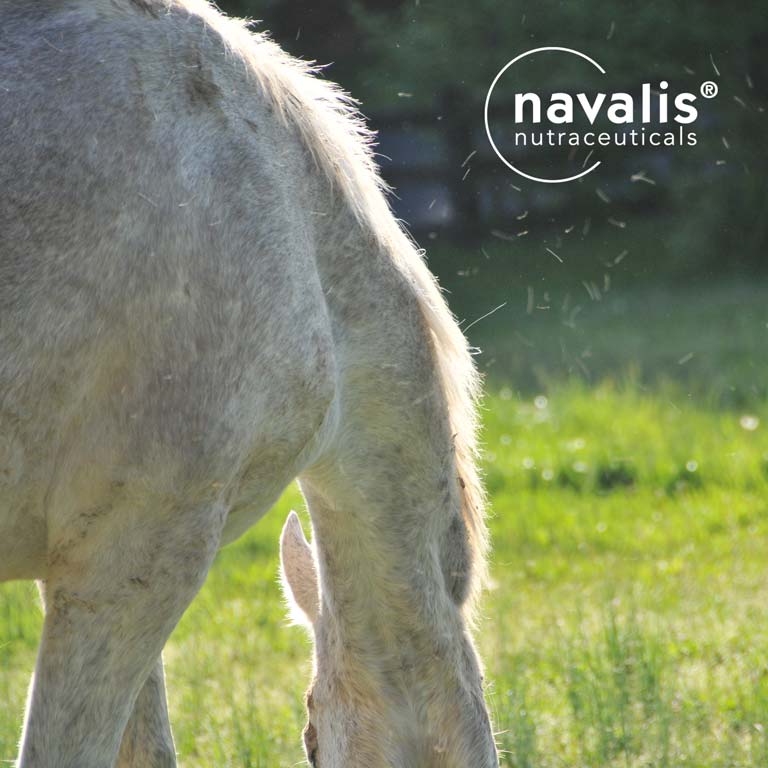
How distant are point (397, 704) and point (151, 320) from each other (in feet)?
3.17

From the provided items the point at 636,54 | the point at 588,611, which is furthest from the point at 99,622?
the point at 636,54

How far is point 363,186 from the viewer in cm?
238

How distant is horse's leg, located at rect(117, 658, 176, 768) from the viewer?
2543 mm

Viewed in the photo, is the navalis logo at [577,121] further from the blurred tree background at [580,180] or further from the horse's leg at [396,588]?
the horse's leg at [396,588]

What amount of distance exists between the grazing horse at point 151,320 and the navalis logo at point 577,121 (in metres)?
7.26

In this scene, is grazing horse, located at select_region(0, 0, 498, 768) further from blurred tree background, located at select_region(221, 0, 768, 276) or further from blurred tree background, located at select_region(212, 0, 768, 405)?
blurred tree background, located at select_region(221, 0, 768, 276)

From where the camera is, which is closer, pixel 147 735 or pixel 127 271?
pixel 127 271

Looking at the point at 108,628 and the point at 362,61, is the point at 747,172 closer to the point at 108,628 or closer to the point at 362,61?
the point at 362,61

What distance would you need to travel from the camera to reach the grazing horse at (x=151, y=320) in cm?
187

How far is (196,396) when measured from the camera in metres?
1.92

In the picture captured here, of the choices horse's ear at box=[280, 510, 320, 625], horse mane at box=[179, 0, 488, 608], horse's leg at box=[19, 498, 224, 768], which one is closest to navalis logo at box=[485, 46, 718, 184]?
horse mane at box=[179, 0, 488, 608]

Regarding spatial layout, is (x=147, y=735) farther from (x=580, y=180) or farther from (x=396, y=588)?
(x=580, y=180)

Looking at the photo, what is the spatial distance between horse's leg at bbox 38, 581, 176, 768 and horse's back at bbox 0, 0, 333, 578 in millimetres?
715

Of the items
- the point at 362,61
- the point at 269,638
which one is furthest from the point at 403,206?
the point at 269,638
